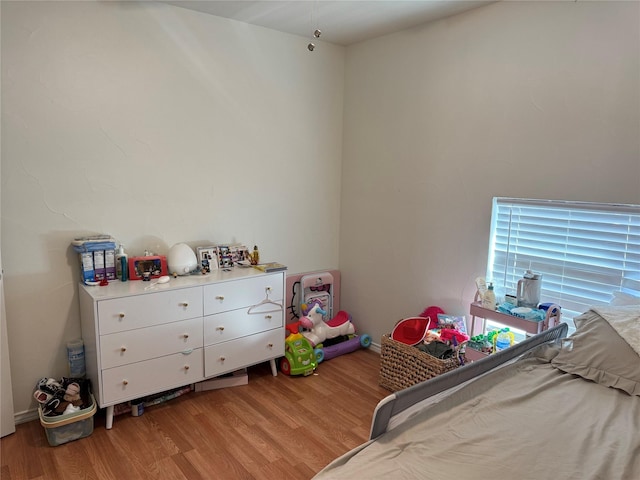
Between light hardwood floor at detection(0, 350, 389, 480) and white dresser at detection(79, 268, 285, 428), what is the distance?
0.17m

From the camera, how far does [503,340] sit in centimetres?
252

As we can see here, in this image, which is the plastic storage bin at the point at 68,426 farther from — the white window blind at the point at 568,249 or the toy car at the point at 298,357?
the white window blind at the point at 568,249

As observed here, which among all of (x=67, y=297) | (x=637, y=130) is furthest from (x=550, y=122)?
(x=67, y=297)

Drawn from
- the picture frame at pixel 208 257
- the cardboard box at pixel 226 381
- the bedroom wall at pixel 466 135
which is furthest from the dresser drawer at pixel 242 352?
the bedroom wall at pixel 466 135

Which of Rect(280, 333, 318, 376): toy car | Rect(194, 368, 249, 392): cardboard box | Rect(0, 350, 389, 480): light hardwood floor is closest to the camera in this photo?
Rect(0, 350, 389, 480): light hardwood floor

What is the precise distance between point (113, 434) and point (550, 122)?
2.97 metres

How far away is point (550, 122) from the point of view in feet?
7.95

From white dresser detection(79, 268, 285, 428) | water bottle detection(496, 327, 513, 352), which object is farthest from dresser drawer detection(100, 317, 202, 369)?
water bottle detection(496, 327, 513, 352)

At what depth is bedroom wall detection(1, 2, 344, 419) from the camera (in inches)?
93.1

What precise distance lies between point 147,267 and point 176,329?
431 millimetres

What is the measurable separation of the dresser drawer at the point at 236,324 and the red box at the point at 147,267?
1.38ft

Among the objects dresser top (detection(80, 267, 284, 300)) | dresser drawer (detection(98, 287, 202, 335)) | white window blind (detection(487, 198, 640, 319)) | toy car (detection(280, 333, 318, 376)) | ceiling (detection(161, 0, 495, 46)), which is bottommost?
toy car (detection(280, 333, 318, 376))

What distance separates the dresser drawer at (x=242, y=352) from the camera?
2.76 metres

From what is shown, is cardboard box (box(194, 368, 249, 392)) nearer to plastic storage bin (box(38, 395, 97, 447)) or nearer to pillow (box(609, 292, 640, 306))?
plastic storage bin (box(38, 395, 97, 447))
